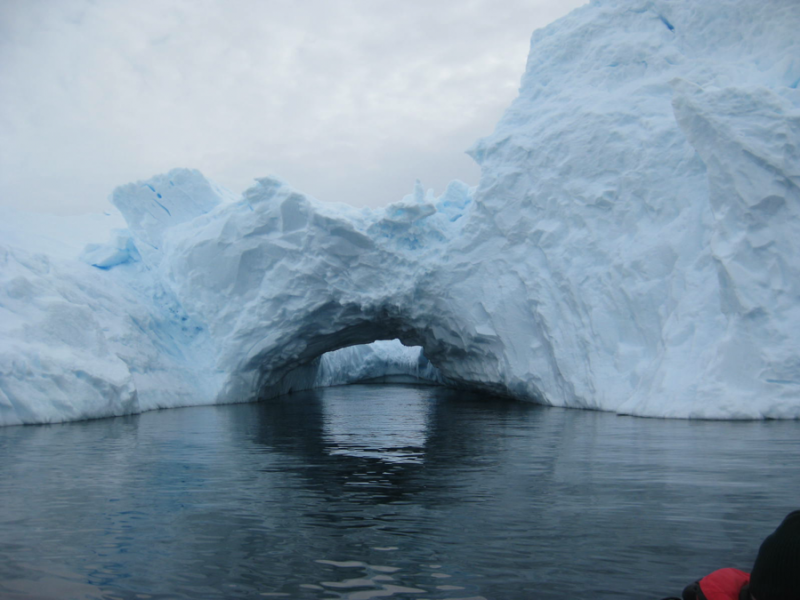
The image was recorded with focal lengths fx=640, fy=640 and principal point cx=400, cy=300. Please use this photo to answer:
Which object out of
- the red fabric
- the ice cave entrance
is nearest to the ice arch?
the ice cave entrance

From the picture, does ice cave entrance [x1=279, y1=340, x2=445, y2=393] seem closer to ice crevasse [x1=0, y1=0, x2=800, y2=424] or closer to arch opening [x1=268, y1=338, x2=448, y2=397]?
arch opening [x1=268, y1=338, x2=448, y2=397]

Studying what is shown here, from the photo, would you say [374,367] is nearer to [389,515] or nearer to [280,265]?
[280,265]

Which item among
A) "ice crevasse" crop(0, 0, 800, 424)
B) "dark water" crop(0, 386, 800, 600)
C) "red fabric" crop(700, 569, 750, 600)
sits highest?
"ice crevasse" crop(0, 0, 800, 424)

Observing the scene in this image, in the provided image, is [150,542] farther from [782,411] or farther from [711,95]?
[711,95]

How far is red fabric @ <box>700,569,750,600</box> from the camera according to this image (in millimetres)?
2145

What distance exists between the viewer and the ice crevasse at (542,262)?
12.2 m

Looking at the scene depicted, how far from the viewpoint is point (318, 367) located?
33.1 meters

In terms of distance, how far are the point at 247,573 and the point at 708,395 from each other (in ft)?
34.2

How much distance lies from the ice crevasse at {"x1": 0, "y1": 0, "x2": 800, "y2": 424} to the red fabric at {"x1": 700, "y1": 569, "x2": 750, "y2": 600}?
34.2ft

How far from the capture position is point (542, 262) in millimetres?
16875

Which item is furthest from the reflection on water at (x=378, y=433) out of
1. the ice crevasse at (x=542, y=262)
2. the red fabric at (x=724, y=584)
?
the red fabric at (x=724, y=584)

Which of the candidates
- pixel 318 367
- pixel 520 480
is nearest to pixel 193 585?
pixel 520 480

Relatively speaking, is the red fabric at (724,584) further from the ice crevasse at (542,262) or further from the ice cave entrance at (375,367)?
the ice cave entrance at (375,367)

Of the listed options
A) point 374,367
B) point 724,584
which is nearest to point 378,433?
point 724,584
